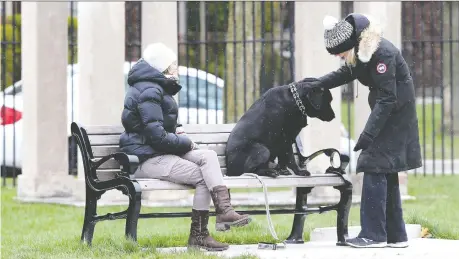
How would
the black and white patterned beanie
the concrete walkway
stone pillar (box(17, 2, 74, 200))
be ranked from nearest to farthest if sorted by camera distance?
the concrete walkway → the black and white patterned beanie → stone pillar (box(17, 2, 74, 200))

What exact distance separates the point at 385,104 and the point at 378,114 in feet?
0.28

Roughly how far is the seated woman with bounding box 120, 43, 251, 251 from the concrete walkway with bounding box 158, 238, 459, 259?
0.27 meters

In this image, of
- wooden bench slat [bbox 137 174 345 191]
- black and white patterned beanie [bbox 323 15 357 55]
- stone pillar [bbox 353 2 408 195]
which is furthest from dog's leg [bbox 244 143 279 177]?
stone pillar [bbox 353 2 408 195]

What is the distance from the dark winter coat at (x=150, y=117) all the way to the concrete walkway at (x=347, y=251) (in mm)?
724

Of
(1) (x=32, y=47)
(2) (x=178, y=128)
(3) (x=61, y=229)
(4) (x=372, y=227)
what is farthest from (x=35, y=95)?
(4) (x=372, y=227)

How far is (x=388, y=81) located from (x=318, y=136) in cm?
483

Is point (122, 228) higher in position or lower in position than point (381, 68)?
lower

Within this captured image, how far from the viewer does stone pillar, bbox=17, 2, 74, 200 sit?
14.8 metres

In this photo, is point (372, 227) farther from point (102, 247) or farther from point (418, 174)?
point (418, 174)

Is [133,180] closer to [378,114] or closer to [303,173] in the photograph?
[303,173]

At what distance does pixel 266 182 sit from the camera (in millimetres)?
9445

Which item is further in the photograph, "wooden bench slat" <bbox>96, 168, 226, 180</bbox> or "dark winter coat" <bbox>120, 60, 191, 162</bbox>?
"wooden bench slat" <bbox>96, 168, 226, 180</bbox>

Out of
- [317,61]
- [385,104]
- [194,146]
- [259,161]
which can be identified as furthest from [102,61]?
[385,104]

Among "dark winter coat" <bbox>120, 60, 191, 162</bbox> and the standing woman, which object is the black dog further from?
"dark winter coat" <bbox>120, 60, 191, 162</bbox>
